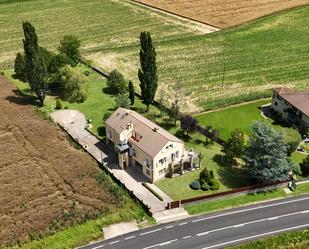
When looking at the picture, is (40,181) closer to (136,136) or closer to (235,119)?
(136,136)

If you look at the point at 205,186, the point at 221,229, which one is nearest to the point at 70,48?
the point at 205,186

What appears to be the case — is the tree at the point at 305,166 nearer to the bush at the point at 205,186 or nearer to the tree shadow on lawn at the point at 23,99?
the bush at the point at 205,186

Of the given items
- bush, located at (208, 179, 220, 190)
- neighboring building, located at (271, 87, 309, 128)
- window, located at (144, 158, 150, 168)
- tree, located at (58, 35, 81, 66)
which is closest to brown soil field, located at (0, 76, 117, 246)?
window, located at (144, 158, 150, 168)

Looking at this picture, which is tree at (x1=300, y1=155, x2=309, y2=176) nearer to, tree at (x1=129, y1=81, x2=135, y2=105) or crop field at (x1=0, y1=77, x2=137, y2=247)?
crop field at (x1=0, y1=77, x2=137, y2=247)

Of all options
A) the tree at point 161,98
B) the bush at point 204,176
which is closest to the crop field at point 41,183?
the bush at point 204,176

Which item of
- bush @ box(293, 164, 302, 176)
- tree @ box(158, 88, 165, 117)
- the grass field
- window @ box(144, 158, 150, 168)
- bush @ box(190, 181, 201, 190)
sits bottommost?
bush @ box(190, 181, 201, 190)
